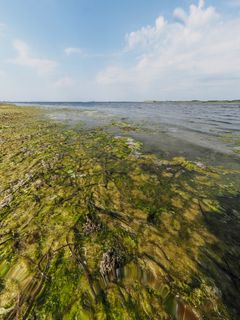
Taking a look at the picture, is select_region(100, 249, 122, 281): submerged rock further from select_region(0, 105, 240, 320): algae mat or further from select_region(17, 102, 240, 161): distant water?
select_region(17, 102, 240, 161): distant water

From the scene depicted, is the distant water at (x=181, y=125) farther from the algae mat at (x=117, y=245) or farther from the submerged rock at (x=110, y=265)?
the submerged rock at (x=110, y=265)

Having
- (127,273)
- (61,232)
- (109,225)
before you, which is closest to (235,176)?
(109,225)

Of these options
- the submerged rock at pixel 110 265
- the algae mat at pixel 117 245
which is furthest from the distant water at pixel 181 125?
the submerged rock at pixel 110 265

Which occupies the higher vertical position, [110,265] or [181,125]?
[110,265]

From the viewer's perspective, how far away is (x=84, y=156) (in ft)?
39.3

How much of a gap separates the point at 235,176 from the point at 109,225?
7915 millimetres

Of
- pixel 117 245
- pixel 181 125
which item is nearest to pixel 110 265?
pixel 117 245

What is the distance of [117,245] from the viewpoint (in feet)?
15.5

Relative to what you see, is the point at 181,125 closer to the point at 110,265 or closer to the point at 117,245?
the point at 117,245

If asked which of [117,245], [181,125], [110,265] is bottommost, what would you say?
[181,125]

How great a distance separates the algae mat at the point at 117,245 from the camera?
343cm

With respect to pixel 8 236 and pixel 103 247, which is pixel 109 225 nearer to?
pixel 103 247

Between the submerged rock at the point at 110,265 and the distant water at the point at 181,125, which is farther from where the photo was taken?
the distant water at the point at 181,125

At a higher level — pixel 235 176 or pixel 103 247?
pixel 103 247
